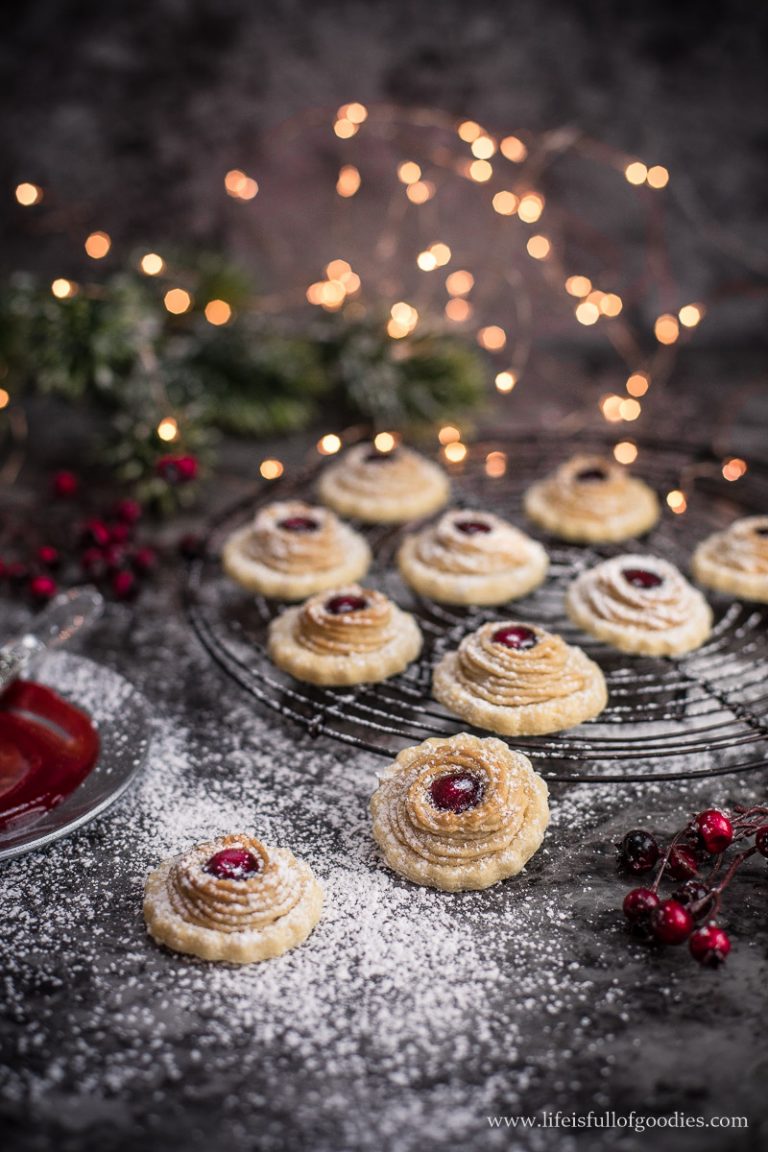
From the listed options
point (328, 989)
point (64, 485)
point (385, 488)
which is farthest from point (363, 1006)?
point (64, 485)

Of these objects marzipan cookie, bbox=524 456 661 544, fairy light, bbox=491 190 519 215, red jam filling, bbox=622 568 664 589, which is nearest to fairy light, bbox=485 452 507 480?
marzipan cookie, bbox=524 456 661 544

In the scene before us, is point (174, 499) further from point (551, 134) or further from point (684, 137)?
point (684, 137)

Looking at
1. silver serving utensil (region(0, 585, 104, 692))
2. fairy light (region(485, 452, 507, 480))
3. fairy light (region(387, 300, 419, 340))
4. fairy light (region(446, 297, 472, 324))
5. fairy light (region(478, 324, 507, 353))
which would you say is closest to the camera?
silver serving utensil (region(0, 585, 104, 692))

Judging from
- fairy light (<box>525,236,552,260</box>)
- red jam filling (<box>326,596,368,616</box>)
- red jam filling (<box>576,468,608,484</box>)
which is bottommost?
red jam filling (<box>326,596,368,616</box>)

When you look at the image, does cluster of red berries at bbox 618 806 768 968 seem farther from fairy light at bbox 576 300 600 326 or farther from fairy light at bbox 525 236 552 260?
fairy light at bbox 525 236 552 260

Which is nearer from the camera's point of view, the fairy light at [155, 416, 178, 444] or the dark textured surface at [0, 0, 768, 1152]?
the dark textured surface at [0, 0, 768, 1152]

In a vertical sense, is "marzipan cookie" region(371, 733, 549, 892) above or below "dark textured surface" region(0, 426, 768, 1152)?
above

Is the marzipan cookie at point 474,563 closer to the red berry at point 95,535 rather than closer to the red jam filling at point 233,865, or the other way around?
the red berry at point 95,535

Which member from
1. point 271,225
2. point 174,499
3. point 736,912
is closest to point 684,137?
point 271,225
